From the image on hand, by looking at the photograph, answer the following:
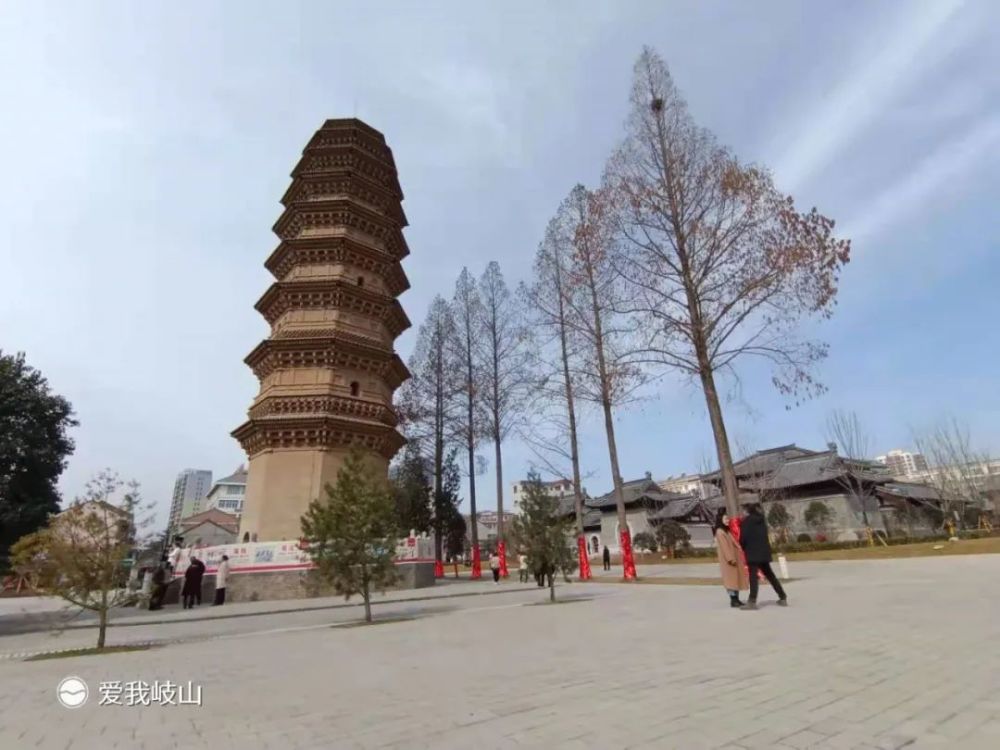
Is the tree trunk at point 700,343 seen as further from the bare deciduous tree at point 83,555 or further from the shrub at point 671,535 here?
the shrub at point 671,535

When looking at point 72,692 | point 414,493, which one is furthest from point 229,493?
point 72,692

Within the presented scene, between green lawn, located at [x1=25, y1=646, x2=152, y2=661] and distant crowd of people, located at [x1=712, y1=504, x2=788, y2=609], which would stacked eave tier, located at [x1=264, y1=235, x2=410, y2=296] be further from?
distant crowd of people, located at [x1=712, y1=504, x2=788, y2=609]

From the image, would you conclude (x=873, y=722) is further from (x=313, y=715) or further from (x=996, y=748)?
(x=313, y=715)

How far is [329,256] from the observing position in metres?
26.1

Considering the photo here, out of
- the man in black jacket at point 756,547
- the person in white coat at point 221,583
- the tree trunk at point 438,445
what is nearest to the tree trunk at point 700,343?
the man in black jacket at point 756,547

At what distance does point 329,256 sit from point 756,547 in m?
22.9

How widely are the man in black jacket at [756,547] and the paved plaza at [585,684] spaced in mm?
559

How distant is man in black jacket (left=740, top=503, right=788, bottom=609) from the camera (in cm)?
875

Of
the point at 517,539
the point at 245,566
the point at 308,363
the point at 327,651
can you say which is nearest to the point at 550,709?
the point at 327,651

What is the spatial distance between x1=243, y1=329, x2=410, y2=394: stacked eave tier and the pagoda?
0.15 feet

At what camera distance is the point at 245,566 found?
60.9 feet

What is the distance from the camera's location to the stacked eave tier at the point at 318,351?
929 inches

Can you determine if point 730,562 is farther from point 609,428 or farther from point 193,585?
point 193,585

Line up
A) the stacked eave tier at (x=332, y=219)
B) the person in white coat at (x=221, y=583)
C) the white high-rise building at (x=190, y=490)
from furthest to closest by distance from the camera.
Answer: the white high-rise building at (x=190, y=490) < the stacked eave tier at (x=332, y=219) < the person in white coat at (x=221, y=583)
